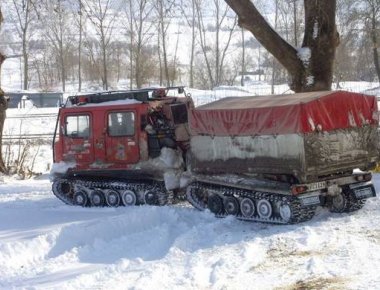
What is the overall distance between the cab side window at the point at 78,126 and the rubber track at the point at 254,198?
9.77 ft

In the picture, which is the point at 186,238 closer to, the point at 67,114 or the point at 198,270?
the point at 198,270

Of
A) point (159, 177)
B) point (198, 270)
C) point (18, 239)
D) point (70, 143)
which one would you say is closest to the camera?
point (198, 270)

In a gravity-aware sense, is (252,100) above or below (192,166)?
above

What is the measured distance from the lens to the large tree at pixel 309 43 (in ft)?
49.2

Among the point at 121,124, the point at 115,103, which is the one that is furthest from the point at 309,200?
the point at 115,103

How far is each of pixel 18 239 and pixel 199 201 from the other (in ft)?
11.4

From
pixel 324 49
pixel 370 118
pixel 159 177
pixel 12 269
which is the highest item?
pixel 324 49

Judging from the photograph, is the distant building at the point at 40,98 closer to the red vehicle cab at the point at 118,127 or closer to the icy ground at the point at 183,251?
the red vehicle cab at the point at 118,127

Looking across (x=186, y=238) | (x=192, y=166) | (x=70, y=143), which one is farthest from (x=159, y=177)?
(x=186, y=238)

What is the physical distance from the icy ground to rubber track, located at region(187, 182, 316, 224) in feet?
0.61

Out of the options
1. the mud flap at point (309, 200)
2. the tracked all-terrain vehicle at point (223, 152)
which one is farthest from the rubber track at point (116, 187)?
the mud flap at point (309, 200)

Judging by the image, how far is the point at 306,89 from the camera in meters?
15.2

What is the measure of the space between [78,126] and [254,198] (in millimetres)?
4802

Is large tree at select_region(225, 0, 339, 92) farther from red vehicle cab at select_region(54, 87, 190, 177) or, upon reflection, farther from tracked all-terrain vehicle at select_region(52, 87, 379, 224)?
tracked all-terrain vehicle at select_region(52, 87, 379, 224)
